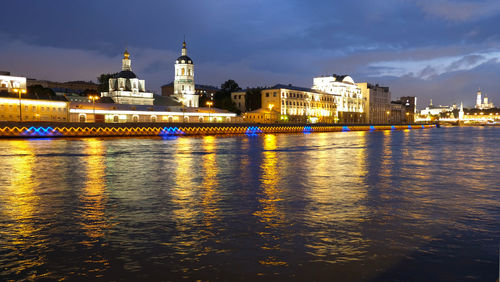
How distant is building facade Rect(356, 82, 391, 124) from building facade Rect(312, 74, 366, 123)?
7.64 ft

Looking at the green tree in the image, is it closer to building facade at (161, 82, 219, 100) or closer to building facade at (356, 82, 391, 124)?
building facade at (161, 82, 219, 100)

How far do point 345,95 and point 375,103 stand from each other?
25.6 meters

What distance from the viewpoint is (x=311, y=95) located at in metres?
131

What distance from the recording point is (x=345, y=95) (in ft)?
488

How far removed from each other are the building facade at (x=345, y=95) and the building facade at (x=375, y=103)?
233 cm

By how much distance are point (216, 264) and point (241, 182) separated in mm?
8840

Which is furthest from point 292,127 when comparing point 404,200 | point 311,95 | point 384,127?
point 404,200

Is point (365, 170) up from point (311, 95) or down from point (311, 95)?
down

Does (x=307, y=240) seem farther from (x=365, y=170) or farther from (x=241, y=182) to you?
(x=365, y=170)

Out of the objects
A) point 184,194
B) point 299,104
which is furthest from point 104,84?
point 184,194

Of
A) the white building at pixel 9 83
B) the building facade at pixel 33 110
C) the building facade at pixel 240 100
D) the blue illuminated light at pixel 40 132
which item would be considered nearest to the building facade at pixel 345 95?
the building facade at pixel 240 100

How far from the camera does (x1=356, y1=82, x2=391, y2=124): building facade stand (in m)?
161

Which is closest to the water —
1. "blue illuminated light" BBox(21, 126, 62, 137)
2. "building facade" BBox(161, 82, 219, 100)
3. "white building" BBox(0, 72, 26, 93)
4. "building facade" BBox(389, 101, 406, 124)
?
"blue illuminated light" BBox(21, 126, 62, 137)

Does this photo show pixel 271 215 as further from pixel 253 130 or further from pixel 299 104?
pixel 299 104
